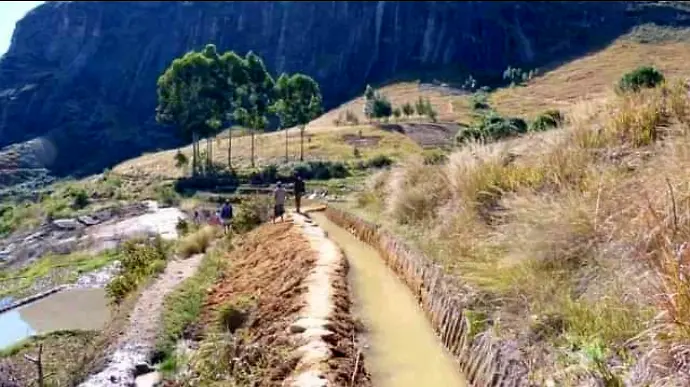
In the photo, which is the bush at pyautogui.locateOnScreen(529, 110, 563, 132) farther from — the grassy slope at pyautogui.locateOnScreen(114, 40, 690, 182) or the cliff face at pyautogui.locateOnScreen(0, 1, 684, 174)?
the cliff face at pyautogui.locateOnScreen(0, 1, 684, 174)

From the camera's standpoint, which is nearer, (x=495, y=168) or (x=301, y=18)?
(x=495, y=168)

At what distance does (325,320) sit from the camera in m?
8.41

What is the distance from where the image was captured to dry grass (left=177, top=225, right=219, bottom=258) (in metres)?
19.4

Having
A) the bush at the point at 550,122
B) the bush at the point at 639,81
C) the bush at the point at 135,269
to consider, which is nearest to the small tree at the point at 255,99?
the bush at the point at 135,269

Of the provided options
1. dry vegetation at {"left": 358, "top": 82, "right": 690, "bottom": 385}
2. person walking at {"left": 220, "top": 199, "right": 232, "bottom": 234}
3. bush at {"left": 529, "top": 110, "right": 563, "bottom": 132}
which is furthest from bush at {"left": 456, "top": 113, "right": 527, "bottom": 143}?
person walking at {"left": 220, "top": 199, "right": 232, "bottom": 234}

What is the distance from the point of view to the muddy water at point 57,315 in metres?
19.8

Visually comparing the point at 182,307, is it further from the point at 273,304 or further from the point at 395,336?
the point at 395,336

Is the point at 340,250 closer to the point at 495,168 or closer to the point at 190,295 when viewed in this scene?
the point at 190,295

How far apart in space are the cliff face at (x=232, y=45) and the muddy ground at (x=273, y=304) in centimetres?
7719

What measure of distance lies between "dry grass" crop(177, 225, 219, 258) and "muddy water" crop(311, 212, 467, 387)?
25.9 ft

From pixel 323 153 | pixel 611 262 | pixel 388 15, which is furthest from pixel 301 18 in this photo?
pixel 611 262

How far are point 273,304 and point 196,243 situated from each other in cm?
995

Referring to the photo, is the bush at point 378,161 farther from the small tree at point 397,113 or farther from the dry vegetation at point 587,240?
the dry vegetation at point 587,240

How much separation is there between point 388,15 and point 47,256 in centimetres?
9086
